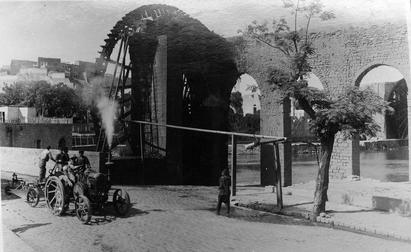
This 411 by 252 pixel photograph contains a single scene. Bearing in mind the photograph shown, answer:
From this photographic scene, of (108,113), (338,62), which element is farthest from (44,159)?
(338,62)

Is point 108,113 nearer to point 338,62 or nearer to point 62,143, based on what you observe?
point 62,143

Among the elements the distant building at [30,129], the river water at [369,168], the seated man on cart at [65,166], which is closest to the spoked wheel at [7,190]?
the distant building at [30,129]

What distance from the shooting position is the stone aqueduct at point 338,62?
1095 centimetres

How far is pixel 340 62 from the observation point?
39.9ft

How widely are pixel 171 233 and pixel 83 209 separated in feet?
4.78

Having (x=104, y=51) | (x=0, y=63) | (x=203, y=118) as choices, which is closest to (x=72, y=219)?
(x=0, y=63)

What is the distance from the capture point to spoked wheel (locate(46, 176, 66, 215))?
6.23m

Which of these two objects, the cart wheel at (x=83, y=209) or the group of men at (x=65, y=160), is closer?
the cart wheel at (x=83, y=209)

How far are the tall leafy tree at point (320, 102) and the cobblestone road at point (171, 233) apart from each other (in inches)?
60.5

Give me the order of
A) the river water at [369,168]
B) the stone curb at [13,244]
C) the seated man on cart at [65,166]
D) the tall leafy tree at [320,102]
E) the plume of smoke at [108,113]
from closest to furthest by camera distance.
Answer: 1. the stone curb at [13,244]
2. the seated man on cart at [65,166]
3. the tall leafy tree at [320,102]
4. the plume of smoke at [108,113]
5. the river water at [369,168]

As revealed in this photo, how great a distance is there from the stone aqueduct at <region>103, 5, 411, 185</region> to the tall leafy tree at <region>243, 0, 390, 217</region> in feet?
8.90

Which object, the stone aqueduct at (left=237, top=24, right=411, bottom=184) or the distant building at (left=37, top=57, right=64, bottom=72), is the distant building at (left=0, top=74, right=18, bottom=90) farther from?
the stone aqueduct at (left=237, top=24, right=411, bottom=184)

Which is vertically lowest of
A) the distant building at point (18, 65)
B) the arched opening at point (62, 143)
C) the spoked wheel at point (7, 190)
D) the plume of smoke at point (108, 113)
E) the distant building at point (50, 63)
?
the spoked wheel at point (7, 190)

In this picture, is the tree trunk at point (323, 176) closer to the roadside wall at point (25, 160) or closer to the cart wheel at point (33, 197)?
the roadside wall at point (25, 160)
